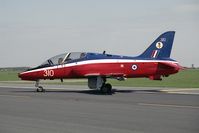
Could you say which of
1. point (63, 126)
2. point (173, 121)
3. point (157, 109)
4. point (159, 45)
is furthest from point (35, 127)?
point (159, 45)

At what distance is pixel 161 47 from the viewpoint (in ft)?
92.3

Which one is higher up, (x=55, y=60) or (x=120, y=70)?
(x=55, y=60)

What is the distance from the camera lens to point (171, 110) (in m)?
14.2

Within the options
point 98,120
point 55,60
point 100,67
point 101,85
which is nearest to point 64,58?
point 55,60

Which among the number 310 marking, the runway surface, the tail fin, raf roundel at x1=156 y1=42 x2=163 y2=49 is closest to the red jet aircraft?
the number 310 marking

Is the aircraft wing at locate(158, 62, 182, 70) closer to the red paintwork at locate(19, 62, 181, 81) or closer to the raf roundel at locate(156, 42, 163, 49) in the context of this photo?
the red paintwork at locate(19, 62, 181, 81)

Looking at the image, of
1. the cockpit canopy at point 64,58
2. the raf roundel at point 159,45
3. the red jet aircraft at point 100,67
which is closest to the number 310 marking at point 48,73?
the red jet aircraft at point 100,67

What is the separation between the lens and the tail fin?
27.8 metres

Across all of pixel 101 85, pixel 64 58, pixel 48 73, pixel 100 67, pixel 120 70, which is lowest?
pixel 101 85

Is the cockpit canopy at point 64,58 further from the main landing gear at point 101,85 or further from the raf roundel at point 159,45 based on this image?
the raf roundel at point 159,45

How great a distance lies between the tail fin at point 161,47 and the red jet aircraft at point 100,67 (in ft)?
2.63

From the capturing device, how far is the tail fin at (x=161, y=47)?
27.8m

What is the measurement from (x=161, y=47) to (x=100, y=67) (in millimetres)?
4831

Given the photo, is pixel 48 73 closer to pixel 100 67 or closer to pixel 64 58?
pixel 64 58
